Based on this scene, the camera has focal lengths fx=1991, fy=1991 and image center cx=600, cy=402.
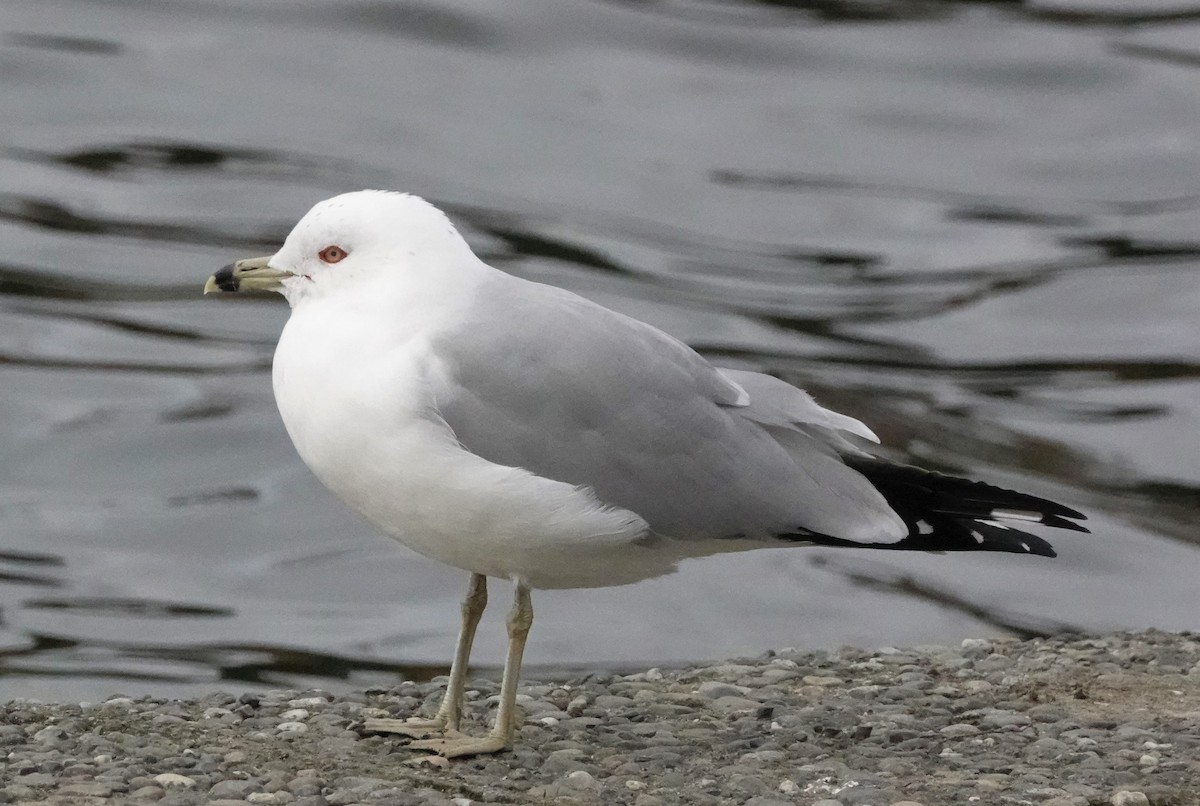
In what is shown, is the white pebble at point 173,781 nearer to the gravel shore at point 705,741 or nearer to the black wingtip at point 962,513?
the gravel shore at point 705,741

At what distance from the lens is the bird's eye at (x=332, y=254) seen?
5.62m

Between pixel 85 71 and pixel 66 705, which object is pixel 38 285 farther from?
pixel 66 705

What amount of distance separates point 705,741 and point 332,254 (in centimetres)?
175

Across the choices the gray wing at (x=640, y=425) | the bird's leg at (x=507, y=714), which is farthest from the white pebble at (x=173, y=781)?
the gray wing at (x=640, y=425)

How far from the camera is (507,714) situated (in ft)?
18.5

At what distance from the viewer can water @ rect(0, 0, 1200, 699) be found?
1104 cm

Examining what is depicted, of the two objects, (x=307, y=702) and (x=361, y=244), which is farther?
(x=307, y=702)

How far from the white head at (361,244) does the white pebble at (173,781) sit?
4.56 feet

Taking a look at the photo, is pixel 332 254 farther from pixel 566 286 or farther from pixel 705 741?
pixel 566 286

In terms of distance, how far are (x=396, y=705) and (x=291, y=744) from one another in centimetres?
77

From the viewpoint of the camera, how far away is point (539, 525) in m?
5.35

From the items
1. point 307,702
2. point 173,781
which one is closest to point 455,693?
point 307,702

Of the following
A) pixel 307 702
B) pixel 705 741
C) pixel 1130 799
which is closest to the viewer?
pixel 1130 799

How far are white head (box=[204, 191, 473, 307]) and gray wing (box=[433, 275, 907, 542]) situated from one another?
8.4 inches
